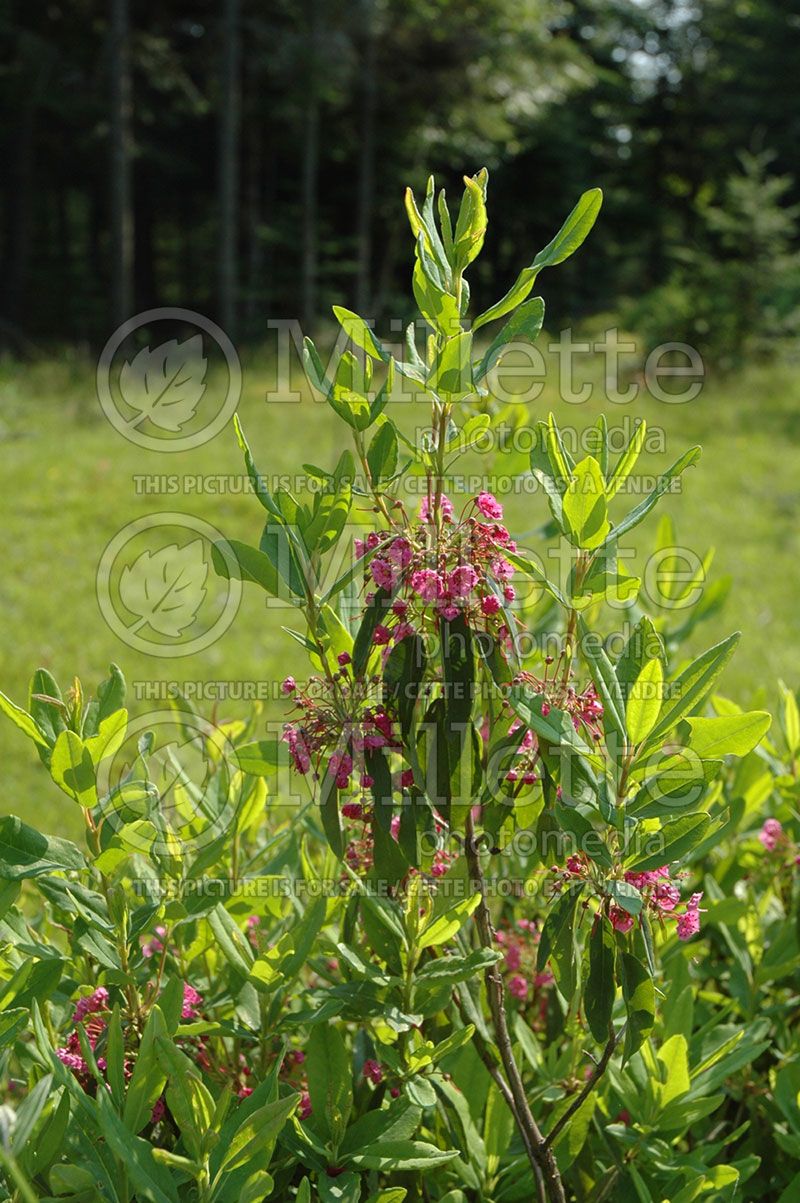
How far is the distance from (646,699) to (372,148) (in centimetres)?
1950

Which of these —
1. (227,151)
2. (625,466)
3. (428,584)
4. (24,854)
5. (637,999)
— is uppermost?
(227,151)

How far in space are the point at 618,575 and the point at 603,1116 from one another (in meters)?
0.73

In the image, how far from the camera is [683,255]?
12.8m

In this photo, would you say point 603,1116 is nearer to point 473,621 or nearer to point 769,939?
point 769,939

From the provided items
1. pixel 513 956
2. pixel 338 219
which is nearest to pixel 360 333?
pixel 513 956

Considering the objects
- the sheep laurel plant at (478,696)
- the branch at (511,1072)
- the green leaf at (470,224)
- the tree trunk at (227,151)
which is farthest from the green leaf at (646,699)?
the tree trunk at (227,151)

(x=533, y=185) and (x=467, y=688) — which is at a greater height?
(x=533, y=185)

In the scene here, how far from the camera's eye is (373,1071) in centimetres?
136

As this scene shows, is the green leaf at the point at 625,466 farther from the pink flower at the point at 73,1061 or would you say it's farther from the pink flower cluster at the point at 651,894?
the pink flower at the point at 73,1061

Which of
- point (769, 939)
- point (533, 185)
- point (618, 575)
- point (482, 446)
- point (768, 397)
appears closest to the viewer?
point (618, 575)

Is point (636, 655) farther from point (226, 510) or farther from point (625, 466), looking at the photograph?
point (226, 510)

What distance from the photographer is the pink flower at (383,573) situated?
43.1 inches

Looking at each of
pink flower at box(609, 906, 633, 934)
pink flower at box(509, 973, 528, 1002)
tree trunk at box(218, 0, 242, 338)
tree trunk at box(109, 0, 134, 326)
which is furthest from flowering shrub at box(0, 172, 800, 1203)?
tree trunk at box(218, 0, 242, 338)

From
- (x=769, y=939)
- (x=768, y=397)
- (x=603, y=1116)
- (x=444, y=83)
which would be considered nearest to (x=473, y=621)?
(x=603, y=1116)
